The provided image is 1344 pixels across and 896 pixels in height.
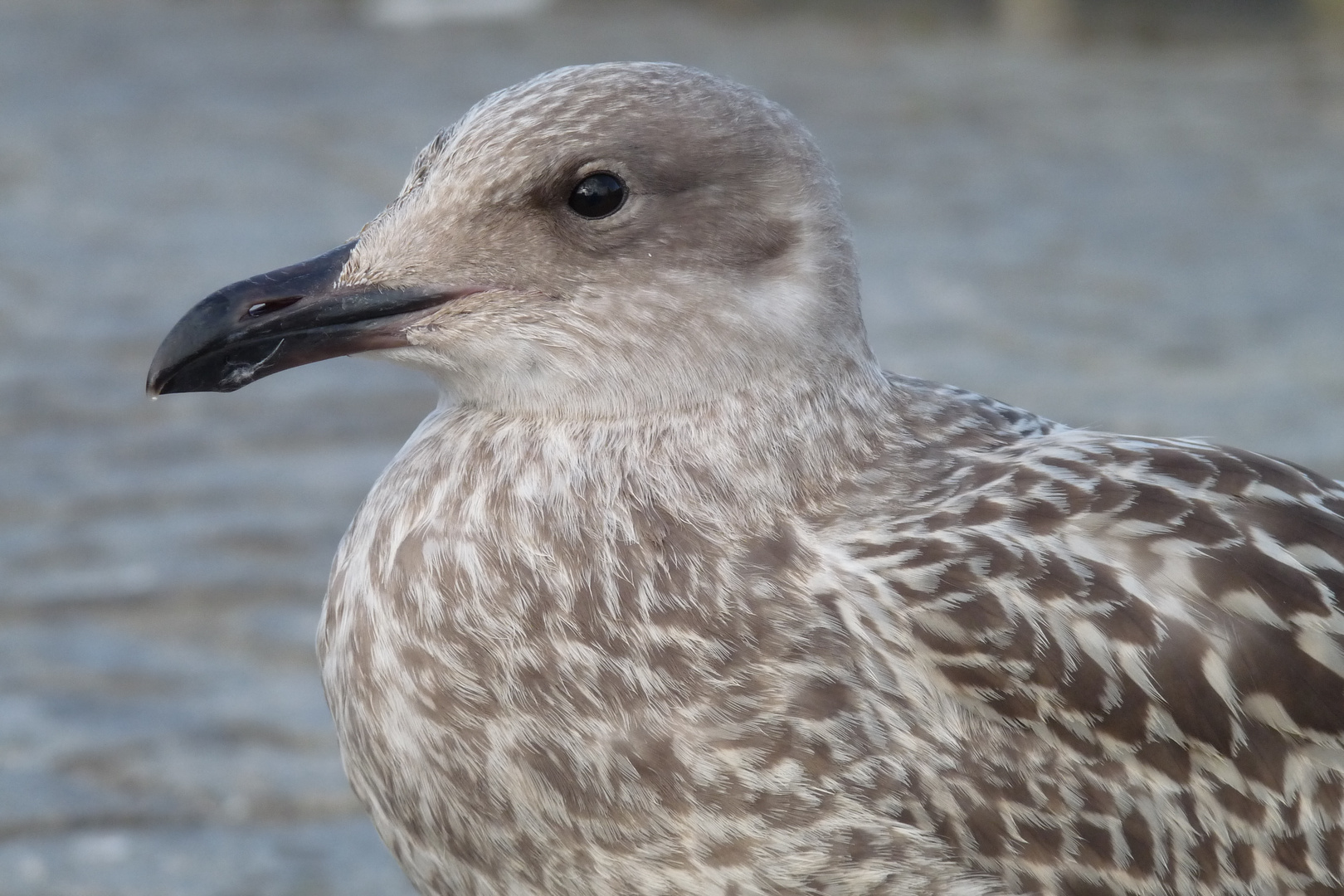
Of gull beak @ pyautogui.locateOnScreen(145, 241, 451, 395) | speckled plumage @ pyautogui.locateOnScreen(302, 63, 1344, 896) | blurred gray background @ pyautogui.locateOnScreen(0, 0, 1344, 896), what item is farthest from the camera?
blurred gray background @ pyautogui.locateOnScreen(0, 0, 1344, 896)

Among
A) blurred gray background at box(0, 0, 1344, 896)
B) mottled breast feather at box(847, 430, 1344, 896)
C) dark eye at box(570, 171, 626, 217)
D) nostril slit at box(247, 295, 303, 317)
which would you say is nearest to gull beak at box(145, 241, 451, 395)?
nostril slit at box(247, 295, 303, 317)

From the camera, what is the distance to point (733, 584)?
9.91ft

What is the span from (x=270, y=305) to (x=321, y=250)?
603 centimetres

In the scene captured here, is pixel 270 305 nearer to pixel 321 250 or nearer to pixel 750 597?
pixel 750 597

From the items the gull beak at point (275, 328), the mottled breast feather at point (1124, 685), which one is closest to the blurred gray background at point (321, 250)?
the gull beak at point (275, 328)

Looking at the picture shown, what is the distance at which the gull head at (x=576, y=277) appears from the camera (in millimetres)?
3129

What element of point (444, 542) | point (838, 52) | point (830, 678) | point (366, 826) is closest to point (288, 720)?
point (366, 826)

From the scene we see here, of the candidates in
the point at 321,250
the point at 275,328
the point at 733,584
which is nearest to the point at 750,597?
the point at 733,584

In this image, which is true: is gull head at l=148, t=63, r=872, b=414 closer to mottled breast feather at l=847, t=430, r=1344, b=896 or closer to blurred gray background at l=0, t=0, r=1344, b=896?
mottled breast feather at l=847, t=430, r=1344, b=896

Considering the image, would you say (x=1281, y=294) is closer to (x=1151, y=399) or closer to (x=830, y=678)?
(x=1151, y=399)

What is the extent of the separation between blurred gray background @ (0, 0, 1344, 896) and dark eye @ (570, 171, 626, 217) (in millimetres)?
2097

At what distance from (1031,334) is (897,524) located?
5.53 m

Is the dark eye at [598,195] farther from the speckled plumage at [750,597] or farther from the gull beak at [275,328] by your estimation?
A: the gull beak at [275,328]

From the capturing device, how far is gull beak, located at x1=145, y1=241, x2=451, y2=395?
3.09 m
